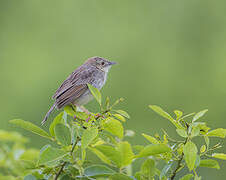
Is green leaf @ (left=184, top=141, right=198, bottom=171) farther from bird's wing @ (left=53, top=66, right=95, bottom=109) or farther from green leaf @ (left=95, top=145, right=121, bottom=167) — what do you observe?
bird's wing @ (left=53, top=66, right=95, bottom=109)

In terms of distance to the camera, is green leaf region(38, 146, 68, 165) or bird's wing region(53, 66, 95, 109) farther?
bird's wing region(53, 66, 95, 109)

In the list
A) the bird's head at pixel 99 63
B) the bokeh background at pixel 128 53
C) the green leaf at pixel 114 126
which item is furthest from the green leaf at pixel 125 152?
the bokeh background at pixel 128 53

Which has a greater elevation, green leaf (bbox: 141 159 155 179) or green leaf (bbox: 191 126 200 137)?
green leaf (bbox: 191 126 200 137)

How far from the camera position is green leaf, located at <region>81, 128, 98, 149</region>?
6.45 feet

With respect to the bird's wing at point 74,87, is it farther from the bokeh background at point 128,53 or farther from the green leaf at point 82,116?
the bokeh background at point 128,53

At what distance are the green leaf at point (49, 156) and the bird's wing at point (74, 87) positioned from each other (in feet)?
6.24

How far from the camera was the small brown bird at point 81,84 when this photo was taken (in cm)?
406

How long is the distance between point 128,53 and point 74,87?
30.3 feet

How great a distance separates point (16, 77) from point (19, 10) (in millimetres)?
6926

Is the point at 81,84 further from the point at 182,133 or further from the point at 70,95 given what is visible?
the point at 182,133

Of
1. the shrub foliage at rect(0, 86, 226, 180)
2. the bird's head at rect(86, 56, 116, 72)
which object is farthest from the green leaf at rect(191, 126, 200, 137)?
the bird's head at rect(86, 56, 116, 72)

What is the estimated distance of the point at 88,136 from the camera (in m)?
1.99

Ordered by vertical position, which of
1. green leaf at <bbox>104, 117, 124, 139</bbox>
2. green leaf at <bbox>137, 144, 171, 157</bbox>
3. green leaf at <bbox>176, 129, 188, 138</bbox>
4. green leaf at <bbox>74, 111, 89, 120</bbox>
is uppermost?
green leaf at <bbox>74, 111, 89, 120</bbox>

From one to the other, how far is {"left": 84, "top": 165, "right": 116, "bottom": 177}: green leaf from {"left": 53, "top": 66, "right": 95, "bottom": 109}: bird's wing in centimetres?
189
